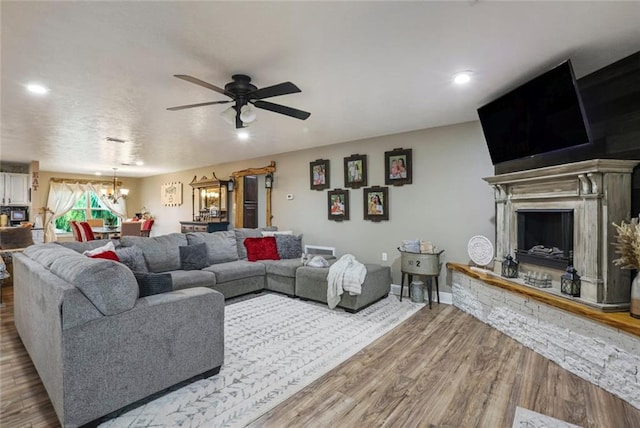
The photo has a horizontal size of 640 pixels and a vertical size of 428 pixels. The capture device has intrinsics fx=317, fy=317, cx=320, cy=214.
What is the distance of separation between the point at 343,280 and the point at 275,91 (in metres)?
2.38

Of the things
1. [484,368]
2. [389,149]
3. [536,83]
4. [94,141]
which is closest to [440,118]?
[389,149]

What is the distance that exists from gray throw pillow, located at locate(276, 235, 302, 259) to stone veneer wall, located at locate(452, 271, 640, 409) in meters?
2.80

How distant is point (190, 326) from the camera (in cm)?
226

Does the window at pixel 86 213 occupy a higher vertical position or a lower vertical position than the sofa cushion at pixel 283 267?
higher

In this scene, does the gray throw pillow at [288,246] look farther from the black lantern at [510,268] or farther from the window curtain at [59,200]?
the window curtain at [59,200]

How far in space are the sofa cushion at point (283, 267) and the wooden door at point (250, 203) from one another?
2.38m

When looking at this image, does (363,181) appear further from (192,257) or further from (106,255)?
(106,255)

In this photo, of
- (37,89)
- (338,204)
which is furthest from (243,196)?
(37,89)

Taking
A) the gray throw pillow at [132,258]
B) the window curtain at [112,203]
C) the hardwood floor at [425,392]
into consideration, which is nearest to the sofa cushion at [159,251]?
the gray throw pillow at [132,258]

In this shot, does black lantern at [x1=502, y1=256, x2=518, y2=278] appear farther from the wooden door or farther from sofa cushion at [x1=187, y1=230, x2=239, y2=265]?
the wooden door

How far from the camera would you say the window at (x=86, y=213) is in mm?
9867

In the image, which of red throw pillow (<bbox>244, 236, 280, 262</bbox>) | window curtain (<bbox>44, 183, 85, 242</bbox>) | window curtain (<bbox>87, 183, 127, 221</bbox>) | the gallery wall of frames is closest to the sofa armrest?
red throw pillow (<bbox>244, 236, 280, 262</bbox>)

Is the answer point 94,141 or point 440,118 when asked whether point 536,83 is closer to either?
point 440,118

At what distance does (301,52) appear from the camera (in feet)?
7.97
